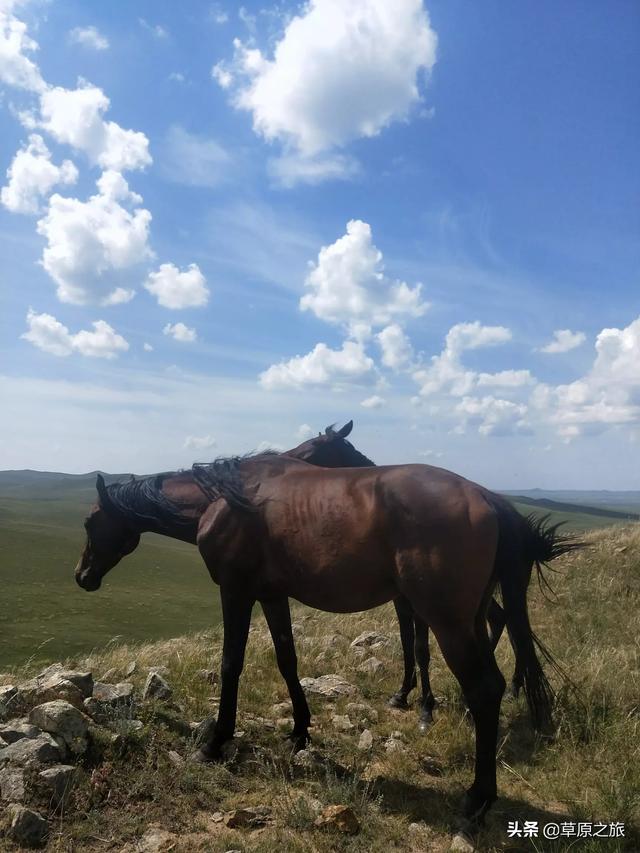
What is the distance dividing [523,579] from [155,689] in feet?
11.0

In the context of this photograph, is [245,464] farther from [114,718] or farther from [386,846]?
[386,846]

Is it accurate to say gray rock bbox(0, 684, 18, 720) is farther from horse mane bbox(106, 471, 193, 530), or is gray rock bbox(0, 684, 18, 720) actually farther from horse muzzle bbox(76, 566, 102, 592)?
horse mane bbox(106, 471, 193, 530)

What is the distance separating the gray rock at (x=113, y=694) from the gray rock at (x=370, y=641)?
11.1ft

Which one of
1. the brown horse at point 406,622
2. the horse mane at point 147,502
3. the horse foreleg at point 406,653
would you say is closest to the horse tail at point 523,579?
the brown horse at point 406,622

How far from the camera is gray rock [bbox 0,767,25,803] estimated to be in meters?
3.60

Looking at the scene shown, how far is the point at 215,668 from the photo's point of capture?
6.49m

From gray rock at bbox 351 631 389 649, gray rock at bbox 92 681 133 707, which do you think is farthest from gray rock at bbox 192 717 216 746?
gray rock at bbox 351 631 389 649

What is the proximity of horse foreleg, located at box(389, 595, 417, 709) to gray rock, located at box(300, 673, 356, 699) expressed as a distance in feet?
1.55

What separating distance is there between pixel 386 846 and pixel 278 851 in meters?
0.68

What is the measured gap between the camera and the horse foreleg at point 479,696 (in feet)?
13.0

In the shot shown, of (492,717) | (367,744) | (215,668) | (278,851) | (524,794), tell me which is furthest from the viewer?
(215,668)

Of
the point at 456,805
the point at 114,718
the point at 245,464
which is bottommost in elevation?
the point at 456,805

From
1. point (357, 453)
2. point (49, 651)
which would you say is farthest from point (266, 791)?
point (49, 651)

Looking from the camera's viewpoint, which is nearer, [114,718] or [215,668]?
[114,718]
